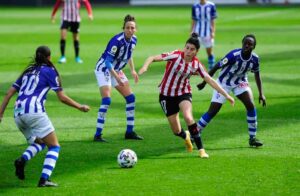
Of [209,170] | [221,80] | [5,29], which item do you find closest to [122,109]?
[221,80]

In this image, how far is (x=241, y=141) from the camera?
14.5m

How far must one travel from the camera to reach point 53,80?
11180mm

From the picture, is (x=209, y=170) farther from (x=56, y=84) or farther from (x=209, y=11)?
(x=209, y=11)

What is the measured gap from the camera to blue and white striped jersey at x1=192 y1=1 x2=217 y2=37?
24.8 meters

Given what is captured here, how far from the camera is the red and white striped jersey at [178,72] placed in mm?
13203

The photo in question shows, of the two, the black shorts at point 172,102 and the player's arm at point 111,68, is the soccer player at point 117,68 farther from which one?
the black shorts at point 172,102

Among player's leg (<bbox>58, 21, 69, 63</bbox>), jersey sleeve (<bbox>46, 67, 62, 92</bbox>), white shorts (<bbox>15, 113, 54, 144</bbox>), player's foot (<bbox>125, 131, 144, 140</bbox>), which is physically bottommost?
player's leg (<bbox>58, 21, 69, 63</bbox>)

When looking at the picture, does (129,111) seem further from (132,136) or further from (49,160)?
(49,160)

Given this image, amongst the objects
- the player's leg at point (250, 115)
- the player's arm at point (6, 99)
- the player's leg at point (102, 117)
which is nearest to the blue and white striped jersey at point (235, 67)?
the player's leg at point (250, 115)

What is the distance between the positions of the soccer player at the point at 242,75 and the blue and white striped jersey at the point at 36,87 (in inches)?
134

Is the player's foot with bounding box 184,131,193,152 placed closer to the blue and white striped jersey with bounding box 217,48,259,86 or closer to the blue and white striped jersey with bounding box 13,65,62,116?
the blue and white striped jersey with bounding box 217,48,259,86

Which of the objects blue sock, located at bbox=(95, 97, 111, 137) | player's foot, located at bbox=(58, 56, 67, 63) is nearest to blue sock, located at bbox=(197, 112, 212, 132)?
blue sock, located at bbox=(95, 97, 111, 137)

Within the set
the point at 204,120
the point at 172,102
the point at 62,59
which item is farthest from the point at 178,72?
the point at 62,59

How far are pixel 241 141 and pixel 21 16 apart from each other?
36133mm
